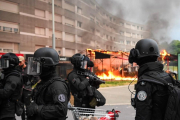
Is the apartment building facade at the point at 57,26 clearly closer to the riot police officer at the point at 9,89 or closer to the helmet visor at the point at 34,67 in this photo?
the riot police officer at the point at 9,89

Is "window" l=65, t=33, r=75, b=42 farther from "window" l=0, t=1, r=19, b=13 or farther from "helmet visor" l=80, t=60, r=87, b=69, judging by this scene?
"helmet visor" l=80, t=60, r=87, b=69

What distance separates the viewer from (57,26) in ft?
91.6

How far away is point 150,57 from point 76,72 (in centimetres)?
180

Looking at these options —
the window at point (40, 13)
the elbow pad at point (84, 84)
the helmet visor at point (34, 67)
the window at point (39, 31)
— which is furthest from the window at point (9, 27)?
the helmet visor at point (34, 67)

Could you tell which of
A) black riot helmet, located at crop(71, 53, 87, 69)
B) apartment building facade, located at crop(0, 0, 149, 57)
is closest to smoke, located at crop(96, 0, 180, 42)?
apartment building facade, located at crop(0, 0, 149, 57)

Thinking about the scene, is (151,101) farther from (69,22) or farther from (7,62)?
(69,22)

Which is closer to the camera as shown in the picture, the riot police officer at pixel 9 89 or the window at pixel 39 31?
the riot police officer at pixel 9 89

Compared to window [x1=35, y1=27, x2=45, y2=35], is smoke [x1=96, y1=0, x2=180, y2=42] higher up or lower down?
higher up

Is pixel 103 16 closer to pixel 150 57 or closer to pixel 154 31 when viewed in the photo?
pixel 154 31

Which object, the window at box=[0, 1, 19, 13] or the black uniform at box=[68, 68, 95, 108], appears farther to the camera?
the window at box=[0, 1, 19, 13]

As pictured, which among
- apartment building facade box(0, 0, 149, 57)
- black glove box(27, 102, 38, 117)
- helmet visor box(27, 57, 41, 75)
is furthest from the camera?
apartment building facade box(0, 0, 149, 57)

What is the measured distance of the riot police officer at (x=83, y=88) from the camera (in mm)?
3301

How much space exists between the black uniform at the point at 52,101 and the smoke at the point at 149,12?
39612 millimetres

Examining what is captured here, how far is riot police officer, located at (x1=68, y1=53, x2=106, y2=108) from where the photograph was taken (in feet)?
10.8
